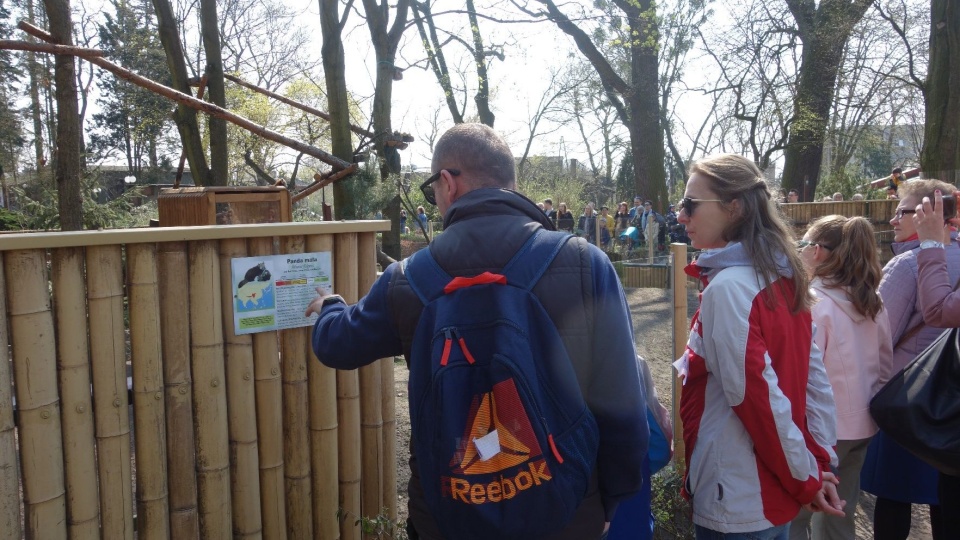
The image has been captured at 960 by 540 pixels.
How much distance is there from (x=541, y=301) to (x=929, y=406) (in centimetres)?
200

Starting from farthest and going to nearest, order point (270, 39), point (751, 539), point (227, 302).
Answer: point (270, 39) < point (227, 302) < point (751, 539)

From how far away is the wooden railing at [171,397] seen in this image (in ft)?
7.16

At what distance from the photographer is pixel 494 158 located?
1.93 meters

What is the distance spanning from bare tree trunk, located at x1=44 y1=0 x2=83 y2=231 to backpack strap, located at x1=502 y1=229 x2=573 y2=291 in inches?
188

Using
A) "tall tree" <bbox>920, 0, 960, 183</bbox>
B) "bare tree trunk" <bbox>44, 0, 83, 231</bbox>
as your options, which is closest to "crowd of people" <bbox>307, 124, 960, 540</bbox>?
"bare tree trunk" <bbox>44, 0, 83, 231</bbox>

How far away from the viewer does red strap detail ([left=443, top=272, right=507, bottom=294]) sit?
171 cm

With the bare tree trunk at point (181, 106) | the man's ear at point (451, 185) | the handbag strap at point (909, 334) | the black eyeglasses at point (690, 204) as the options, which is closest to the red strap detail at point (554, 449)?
the man's ear at point (451, 185)

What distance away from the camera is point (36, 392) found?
2.17 meters

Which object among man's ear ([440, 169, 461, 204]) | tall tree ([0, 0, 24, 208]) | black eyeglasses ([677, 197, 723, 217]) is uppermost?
tall tree ([0, 0, 24, 208])

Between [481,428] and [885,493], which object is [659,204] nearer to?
[885,493]

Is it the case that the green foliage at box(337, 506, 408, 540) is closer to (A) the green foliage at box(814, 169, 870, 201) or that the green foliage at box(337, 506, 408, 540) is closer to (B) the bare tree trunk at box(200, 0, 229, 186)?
(B) the bare tree trunk at box(200, 0, 229, 186)

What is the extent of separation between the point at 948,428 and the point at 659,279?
16.0ft

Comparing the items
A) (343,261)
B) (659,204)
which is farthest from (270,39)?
(343,261)

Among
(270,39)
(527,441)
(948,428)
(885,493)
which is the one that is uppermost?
(270,39)
